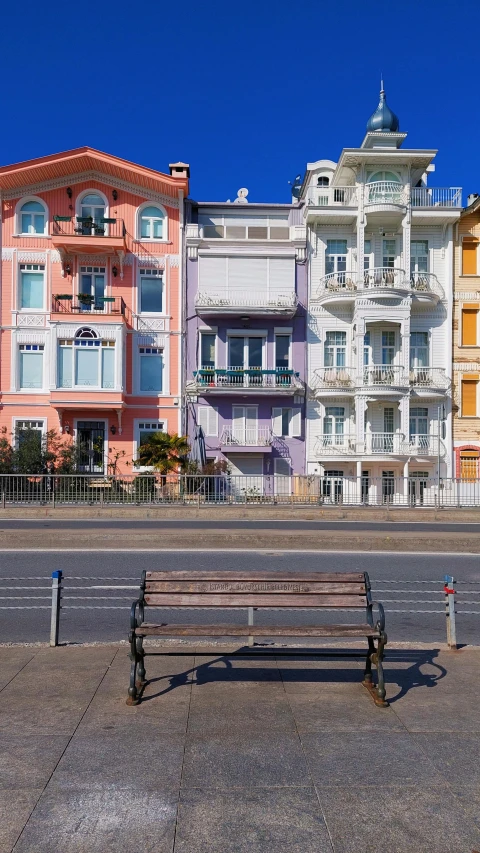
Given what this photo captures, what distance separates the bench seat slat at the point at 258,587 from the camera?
6.09 metres

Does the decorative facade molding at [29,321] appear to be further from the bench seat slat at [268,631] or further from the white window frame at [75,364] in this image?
the bench seat slat at [268,631]

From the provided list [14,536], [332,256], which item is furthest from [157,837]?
[332,256]

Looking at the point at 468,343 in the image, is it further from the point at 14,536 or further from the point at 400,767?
the point at 400,767

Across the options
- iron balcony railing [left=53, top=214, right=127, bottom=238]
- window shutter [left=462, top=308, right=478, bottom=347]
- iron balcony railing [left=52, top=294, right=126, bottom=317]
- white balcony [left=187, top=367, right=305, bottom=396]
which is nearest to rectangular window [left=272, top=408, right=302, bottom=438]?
white balcony [left=187, top=367, right=305, bottom=396]

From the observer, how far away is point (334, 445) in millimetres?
34688

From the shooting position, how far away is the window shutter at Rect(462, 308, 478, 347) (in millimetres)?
36094

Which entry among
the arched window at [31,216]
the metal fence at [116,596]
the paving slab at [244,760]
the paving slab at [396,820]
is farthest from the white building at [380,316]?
the paving slab at [396,820]

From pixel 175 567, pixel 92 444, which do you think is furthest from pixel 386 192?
pixel 175 567

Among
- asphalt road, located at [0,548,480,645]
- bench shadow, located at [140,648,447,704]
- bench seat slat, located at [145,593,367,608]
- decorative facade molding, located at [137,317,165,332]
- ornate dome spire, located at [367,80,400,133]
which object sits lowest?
asphalt road, located at [0,548,480,645]

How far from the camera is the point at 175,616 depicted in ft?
30.4

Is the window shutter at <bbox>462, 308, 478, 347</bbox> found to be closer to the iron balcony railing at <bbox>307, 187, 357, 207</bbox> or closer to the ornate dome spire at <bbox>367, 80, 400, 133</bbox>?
the iron balcony railing at <bbox>307, 187, 357, 207</bbox>

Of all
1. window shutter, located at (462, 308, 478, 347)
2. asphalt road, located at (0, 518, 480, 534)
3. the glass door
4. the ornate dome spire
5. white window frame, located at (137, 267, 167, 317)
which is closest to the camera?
asphalt road, located at (0, 518, 480, 534)

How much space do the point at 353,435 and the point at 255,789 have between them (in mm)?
31187

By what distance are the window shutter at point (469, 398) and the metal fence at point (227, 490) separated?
9.05 meters
